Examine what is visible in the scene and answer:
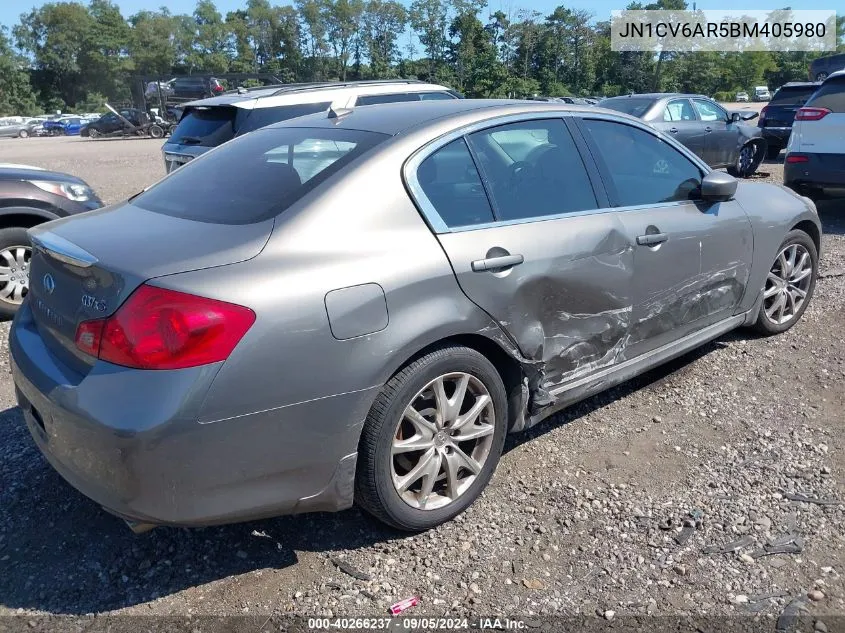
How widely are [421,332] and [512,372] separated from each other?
2.16 feet

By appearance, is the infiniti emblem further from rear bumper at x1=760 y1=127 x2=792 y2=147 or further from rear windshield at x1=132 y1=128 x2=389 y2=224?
rear bumper at x1=760 y1=127 x2=792 y2=147

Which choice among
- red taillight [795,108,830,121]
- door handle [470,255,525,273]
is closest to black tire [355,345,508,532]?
door handle [470,255,525,273]

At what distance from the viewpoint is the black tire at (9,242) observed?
5457 mm

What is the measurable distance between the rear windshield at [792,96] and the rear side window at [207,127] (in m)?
12.9

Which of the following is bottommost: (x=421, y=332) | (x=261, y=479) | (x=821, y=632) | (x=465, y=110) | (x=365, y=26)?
(x=821, y=632)

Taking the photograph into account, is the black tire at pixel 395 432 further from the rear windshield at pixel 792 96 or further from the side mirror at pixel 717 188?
the rear windshield at pixel 792 96

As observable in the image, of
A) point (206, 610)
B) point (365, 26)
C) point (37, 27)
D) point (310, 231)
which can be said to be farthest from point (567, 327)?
point (37, 27)

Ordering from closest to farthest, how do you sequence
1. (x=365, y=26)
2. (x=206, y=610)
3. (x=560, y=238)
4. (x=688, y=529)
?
(x=206, y=610), (x=688, y=529), (x=560, y=238), (x=365, y=26)

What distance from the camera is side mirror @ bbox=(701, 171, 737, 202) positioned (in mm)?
3895

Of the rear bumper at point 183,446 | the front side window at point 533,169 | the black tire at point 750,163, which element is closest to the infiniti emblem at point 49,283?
the rear bumper at point 183,446

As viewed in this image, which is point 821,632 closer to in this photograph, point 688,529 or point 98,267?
point 688,529

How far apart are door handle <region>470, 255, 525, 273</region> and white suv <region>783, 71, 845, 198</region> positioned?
7328 mm

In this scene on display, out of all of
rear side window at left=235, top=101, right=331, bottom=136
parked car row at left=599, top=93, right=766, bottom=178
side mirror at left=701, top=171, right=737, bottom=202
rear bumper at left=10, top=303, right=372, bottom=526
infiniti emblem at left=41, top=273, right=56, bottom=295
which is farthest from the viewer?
parked car row at left=599, top=93, right=766, bottom=178

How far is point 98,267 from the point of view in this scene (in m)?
2.40
